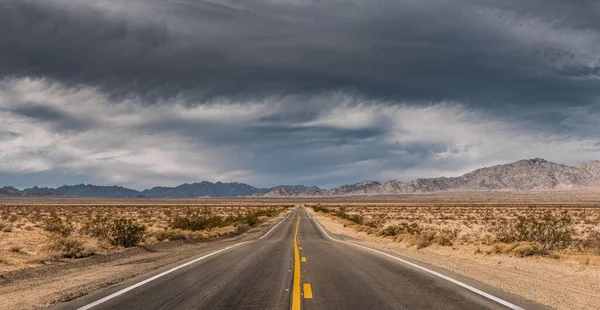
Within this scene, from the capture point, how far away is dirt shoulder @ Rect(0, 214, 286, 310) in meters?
8.99

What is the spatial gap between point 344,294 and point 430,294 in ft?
6.25

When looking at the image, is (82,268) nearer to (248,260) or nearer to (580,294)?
(248,260)

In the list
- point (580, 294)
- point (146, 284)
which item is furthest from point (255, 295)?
point (580, 294)

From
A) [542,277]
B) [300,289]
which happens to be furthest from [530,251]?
[300,289]

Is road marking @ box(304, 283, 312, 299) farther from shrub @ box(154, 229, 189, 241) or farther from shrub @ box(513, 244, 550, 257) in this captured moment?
shrub @ box(154, 229, 189, 241)

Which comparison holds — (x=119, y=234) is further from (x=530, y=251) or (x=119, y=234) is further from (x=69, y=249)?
(x=530, y=251)

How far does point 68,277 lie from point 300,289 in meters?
7.09

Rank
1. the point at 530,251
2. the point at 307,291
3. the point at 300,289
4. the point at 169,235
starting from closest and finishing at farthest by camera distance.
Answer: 1. the point at 307,291
2. the point at 300,289
3. the point at 530,251
4. the point at 169,235

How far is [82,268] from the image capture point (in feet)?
46.6

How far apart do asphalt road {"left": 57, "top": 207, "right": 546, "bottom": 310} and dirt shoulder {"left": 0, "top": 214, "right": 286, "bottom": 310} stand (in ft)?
2.45

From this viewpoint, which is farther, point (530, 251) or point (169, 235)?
point (169, 235)

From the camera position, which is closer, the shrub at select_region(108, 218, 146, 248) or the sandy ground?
the sandy ground

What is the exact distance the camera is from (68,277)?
39.7 ft

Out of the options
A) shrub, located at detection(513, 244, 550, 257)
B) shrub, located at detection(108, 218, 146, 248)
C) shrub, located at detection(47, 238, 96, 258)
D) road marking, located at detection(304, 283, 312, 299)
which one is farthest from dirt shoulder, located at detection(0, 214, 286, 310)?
shrub, located at detection(513, 244, 550, 257)
